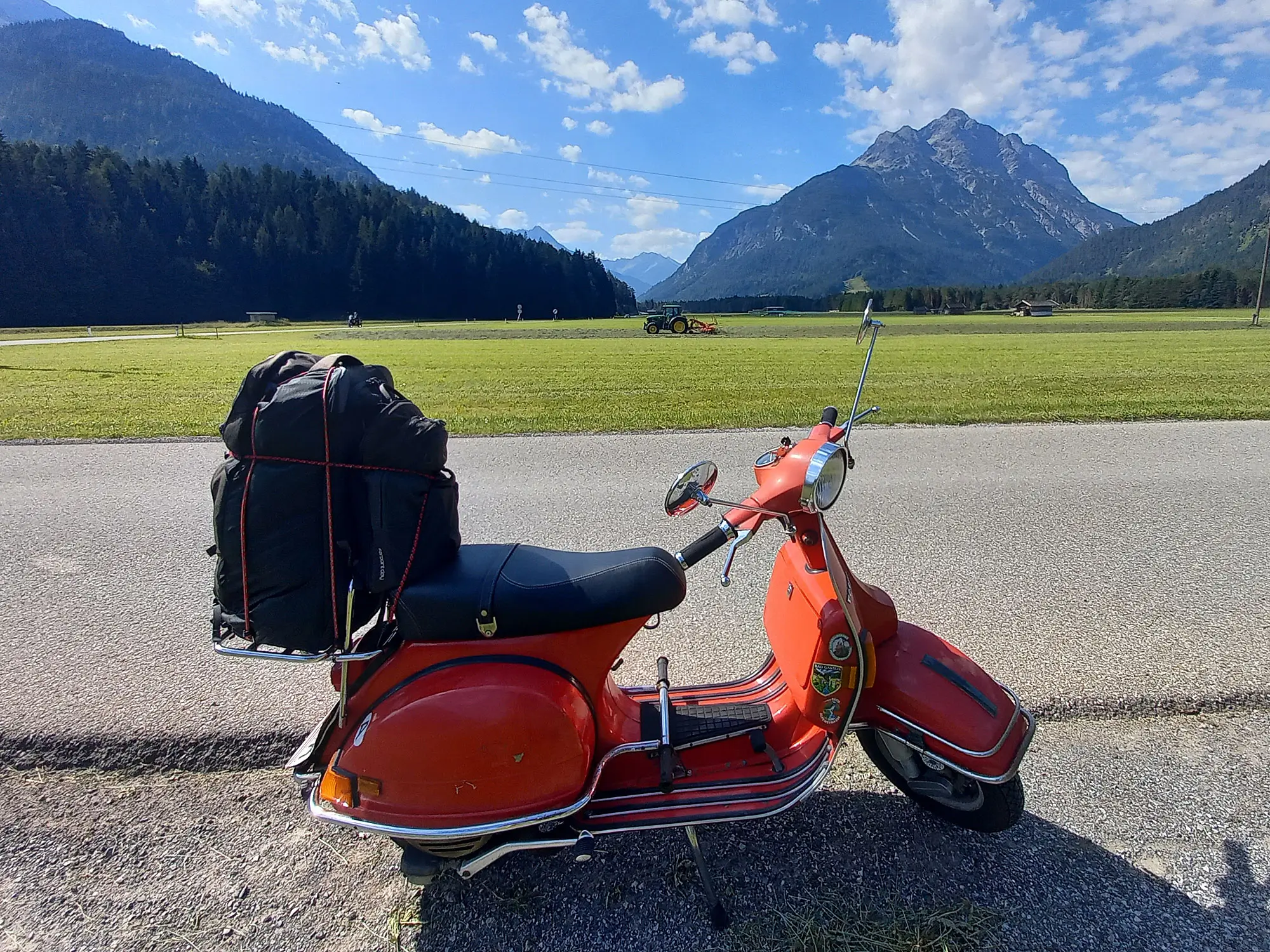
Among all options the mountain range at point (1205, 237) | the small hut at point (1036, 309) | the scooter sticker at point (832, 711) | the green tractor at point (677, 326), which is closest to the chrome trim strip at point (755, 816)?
the scooter sticker at point (832, 711)

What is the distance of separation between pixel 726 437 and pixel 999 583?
4.59 metres

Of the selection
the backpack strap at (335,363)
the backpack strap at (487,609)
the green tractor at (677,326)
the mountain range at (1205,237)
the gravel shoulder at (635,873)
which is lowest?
the gravel shoulder at (635,873)

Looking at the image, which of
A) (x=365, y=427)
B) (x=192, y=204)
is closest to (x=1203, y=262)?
(x=192, y=204)

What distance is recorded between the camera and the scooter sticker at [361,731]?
6.26 ft

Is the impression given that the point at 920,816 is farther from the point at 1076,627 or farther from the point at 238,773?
the point at 238,773

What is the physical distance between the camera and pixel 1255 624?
370cm

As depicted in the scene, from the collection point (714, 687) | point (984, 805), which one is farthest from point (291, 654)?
point (984, 805)

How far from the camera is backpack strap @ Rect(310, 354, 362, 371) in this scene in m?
1.86

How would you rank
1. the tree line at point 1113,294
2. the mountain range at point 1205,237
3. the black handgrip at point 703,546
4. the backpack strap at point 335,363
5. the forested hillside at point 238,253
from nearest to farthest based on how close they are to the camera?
the backpack strap at point 335,363 < the black handgrip at point 703,546 < the tree line at point 1113,294 < the forested hillside at point 238,253 < the mountain range at point 1205,237

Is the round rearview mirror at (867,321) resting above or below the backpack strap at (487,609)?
above

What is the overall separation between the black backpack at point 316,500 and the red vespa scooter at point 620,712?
0.14 metres

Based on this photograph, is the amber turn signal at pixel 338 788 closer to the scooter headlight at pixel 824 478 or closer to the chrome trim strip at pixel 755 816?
the chrome trim strip at pixel 755 816

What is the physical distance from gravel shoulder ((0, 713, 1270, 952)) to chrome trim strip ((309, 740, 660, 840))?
35 centimetres

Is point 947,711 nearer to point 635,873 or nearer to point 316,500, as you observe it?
point 635,873
